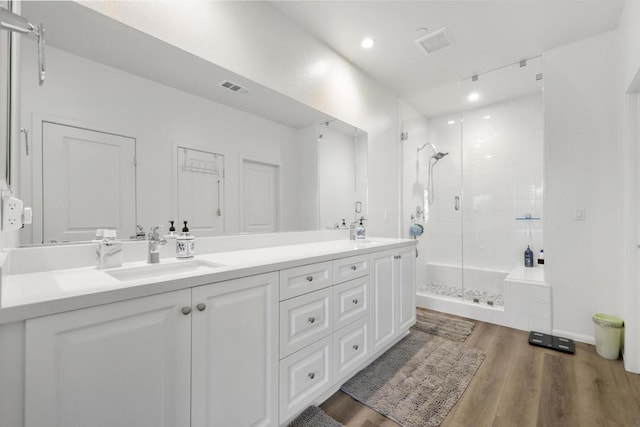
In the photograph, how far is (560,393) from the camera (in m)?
1.73

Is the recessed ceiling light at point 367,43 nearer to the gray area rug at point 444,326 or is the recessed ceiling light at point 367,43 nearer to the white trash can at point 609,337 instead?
the gray area rug at point 444,326

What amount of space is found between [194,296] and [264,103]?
1.47m

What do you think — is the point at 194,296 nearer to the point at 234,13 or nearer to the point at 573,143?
the point at 234,13

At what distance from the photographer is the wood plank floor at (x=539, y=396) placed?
1.50m

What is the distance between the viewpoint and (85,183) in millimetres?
1263

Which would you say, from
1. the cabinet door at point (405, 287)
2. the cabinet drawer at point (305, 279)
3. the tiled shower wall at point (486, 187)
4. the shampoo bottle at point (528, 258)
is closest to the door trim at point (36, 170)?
the cabinet drawer at point (305, 279)

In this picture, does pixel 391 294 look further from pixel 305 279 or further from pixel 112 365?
pixel 112 365

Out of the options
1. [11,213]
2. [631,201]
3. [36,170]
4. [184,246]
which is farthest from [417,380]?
[36,170]

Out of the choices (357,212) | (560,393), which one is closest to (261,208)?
(357,212)

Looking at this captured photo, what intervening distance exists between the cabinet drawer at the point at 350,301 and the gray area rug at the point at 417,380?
0.42 m

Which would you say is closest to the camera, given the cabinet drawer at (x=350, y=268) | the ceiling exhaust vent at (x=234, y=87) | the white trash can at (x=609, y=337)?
the cabinet drawer at (x=350, y=268)

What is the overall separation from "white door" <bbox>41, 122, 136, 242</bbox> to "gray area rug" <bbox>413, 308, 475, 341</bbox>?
101 inches

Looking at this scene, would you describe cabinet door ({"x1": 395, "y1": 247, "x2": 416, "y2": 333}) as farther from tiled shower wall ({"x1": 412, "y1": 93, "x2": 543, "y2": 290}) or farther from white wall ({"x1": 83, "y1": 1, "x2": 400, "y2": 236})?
tiled shower wall ({"x1": 412, "y1": 93, "x2": 543, "y2": 290})

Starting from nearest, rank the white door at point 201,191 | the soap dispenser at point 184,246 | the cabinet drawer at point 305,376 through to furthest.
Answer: the cabinet drawer at point 305,376 → the soap dispenser at point 184,246 → the white door at point 201,191
